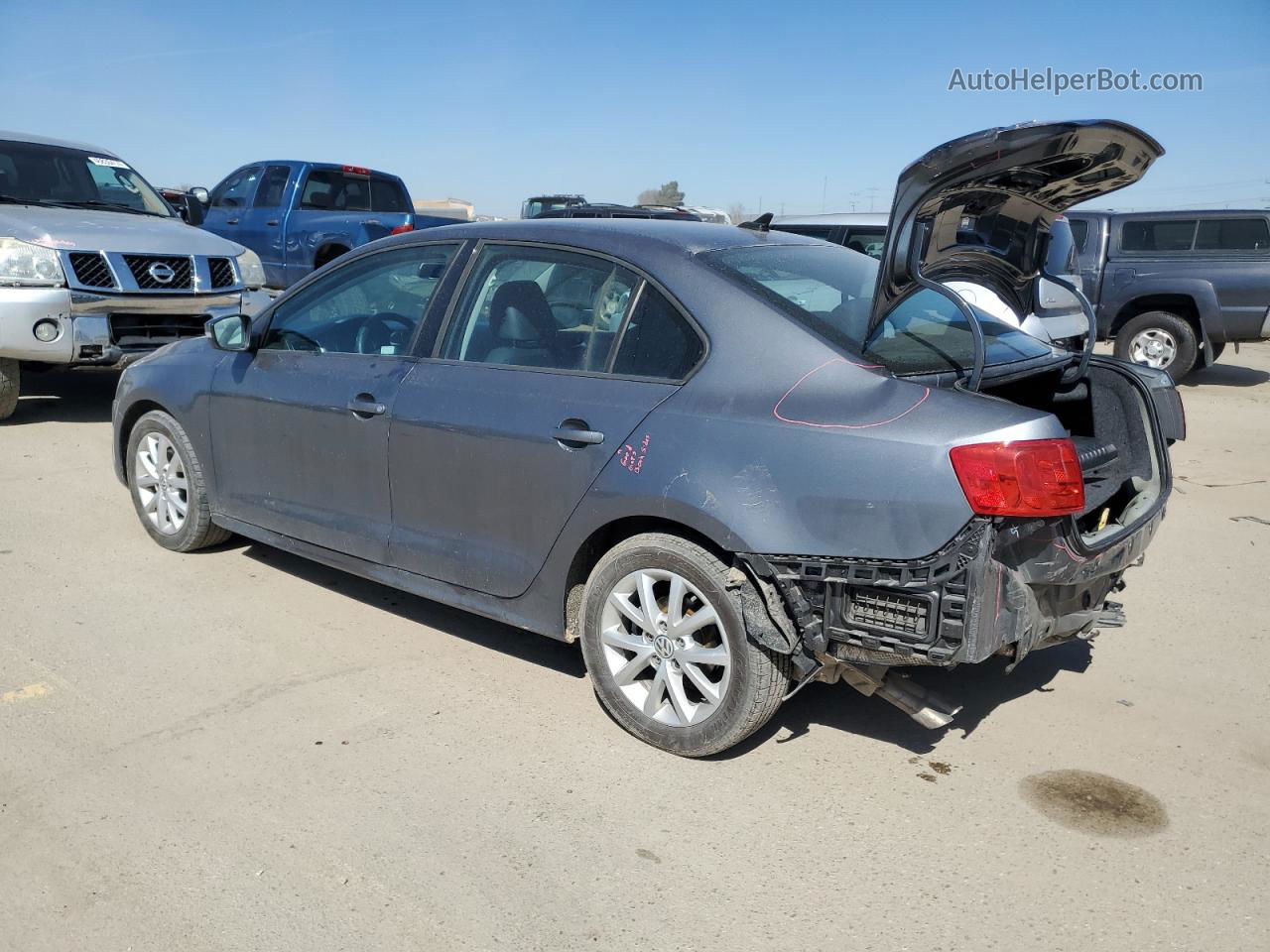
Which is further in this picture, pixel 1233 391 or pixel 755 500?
pixel 1233 391

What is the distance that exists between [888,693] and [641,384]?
4.18ft

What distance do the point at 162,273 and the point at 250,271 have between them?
940 mm

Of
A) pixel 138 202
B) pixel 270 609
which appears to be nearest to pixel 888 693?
pixel 270 609

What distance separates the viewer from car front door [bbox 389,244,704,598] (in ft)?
11.9

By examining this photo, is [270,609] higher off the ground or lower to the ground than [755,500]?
lower

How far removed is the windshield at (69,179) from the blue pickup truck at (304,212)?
3.53m

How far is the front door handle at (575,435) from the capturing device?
11.8ft

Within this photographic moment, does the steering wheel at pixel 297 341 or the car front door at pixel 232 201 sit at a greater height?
the car front door at pixel 232 201

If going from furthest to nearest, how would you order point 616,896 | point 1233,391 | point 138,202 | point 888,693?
point 1233,391 < point 138,202 < point 888,693 < point 616,896

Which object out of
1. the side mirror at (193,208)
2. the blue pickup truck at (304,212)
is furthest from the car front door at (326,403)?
the blue pickup truck at (304,212)

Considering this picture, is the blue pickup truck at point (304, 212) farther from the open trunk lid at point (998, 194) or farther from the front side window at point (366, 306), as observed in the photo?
the open trunk lid at point (998, 194)

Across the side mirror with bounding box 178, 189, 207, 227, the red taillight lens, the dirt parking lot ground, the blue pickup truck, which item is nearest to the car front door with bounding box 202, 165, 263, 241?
the blue pickup truck

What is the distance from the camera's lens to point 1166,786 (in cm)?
346

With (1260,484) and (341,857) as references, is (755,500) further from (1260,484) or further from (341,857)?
(1260,484)
